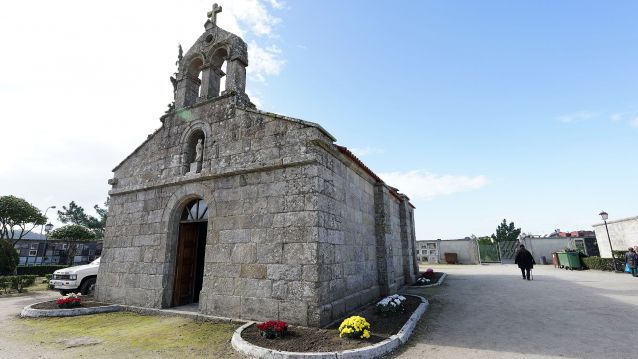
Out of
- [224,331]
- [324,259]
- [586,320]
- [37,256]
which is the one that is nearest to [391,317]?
[324,259]

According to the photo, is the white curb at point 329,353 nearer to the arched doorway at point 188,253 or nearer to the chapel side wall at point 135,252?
the arched doorway at point 188,253

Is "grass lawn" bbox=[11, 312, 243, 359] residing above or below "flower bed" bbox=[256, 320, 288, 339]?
below

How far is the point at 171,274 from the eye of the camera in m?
8.45

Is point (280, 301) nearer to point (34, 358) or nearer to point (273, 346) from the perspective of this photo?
point (273, 346)

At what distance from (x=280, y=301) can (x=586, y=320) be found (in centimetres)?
693

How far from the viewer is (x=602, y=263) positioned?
57.7 ft

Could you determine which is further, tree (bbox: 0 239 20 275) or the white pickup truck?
tree (bbox: 0 239 20 275)

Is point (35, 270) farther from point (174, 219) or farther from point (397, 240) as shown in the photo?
point (397, 240)

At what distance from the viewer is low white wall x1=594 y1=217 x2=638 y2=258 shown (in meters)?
19.8

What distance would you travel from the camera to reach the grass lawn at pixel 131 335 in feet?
16.9

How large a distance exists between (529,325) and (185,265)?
9.02m

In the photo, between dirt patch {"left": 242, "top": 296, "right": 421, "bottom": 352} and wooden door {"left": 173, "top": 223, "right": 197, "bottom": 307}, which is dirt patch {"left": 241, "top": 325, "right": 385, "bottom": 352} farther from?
wooden door {"left": 173, "top": 223, "right": 197, "bottom": 307}

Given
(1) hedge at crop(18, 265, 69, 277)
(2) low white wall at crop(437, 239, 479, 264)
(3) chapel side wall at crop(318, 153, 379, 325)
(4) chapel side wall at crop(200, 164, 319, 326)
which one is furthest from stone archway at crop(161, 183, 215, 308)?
(2) low white wall at crop(437, 239, 479, 264)

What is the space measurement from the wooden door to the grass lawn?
1064mm
